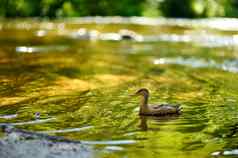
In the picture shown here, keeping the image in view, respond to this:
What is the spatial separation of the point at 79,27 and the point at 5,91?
70.4 feet

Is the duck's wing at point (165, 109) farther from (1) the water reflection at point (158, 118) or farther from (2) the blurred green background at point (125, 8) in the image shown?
(2) the blurred green background at point (125, 8)

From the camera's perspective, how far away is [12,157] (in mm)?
10477

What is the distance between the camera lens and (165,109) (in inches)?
544

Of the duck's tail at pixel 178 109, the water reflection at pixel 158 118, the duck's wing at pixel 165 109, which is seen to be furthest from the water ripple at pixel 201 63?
the water reflection at pixel 158 118

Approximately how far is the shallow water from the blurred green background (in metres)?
10.4

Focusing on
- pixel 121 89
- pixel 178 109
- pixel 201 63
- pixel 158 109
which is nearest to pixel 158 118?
pixel 158 109

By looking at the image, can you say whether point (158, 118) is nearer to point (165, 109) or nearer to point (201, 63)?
point (165, 109)

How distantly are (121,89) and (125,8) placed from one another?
104ft

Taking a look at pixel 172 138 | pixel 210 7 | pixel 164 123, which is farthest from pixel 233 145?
pixel 210 7

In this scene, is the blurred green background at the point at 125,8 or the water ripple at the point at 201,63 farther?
the blurred green background at the point at 125,8

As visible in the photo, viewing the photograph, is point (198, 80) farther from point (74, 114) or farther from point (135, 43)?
point (135, 43)

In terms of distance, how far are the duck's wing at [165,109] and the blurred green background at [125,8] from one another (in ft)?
101

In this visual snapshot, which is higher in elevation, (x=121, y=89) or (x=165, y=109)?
(x=165, y=109)

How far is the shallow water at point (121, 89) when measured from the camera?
11.7 meters
